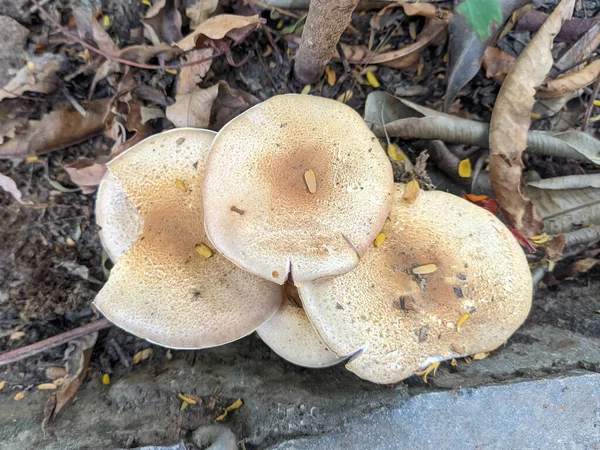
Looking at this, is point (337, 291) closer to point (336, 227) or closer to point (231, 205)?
point (336, 227)

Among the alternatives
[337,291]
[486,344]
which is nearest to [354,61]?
[337,291]

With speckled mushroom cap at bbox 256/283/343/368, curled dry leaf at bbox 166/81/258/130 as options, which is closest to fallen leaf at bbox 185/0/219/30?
curled dry leaf at bbox 166/81/258/130

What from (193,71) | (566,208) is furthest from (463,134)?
(193,71)

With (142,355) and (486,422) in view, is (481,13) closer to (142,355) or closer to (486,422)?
(486,422)

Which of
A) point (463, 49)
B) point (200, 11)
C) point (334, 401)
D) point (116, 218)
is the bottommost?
point (334, 401)

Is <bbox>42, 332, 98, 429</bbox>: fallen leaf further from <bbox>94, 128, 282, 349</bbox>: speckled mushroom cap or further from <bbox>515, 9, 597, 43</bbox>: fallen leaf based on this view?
<bbox>515, 9, 597, 43</bbox>: fallen leaf

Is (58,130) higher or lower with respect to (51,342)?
higher
